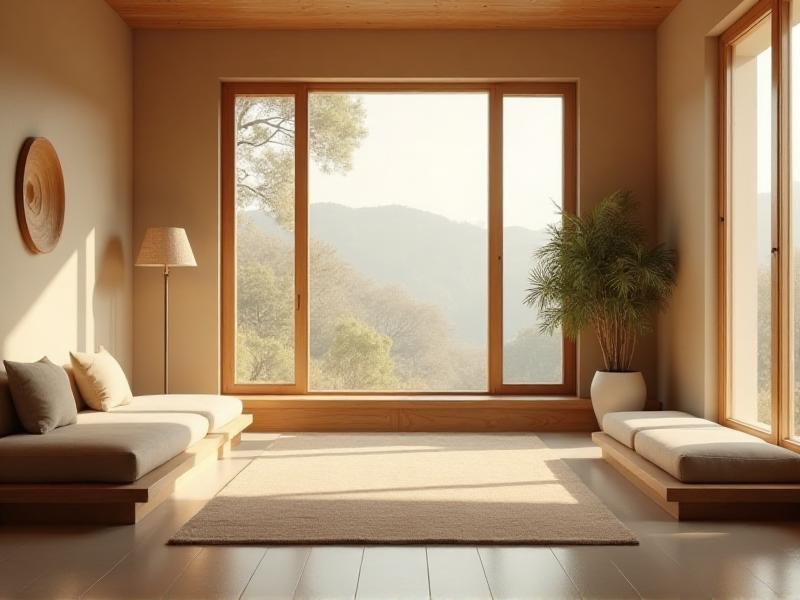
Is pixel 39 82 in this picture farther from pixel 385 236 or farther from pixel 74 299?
pixel 385 236

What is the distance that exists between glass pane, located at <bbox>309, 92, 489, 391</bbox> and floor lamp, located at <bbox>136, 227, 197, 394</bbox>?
1.10 metres

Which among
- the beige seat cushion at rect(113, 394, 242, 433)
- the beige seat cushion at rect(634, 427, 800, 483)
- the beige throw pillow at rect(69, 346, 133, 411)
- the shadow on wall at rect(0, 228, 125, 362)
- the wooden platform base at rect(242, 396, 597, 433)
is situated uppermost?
the shadow on wall at rect(0, 228, 125, 362)

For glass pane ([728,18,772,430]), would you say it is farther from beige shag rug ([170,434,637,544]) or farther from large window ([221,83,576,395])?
large window ([221,83,576,395])

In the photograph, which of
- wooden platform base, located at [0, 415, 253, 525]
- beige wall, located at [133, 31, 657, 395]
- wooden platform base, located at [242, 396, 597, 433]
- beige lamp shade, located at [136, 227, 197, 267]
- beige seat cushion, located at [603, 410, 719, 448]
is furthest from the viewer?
beige wall, located at [133, 31, 657, 395]

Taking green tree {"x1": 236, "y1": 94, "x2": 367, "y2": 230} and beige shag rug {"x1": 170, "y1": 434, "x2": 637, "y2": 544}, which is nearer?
beige shag rug {"x1": 170, "y1": 434, "x2": 637, "y2": 544}

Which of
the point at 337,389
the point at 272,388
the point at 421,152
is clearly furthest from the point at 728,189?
the point at 272,388

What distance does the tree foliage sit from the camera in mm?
5977

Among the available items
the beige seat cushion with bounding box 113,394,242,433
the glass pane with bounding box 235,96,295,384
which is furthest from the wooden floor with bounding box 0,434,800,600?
the glass pane with bounding box 235,96,295,384

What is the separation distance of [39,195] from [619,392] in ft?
13.5

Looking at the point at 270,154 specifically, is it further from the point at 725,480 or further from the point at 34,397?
the point at 725,480

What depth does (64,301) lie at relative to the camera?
214 inches

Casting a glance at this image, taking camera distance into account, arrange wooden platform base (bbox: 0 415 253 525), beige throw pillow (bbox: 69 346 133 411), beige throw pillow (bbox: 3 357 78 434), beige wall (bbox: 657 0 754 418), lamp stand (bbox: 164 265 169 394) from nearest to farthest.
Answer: wooden platform base (bbox: 0 415 253 525) < beige throw pillow (bbox: 3 357 78 434) < beige throw pillow (bbox: 69 346 133 411) < beige wall (bbox: 657 0 754 418) < lamp stand (bbox: 164 265 169 394)

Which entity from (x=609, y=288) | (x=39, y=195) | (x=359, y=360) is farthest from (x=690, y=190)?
(x=39, y=195)

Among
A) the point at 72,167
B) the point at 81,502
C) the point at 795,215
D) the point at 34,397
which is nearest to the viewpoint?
the point at 81,502
